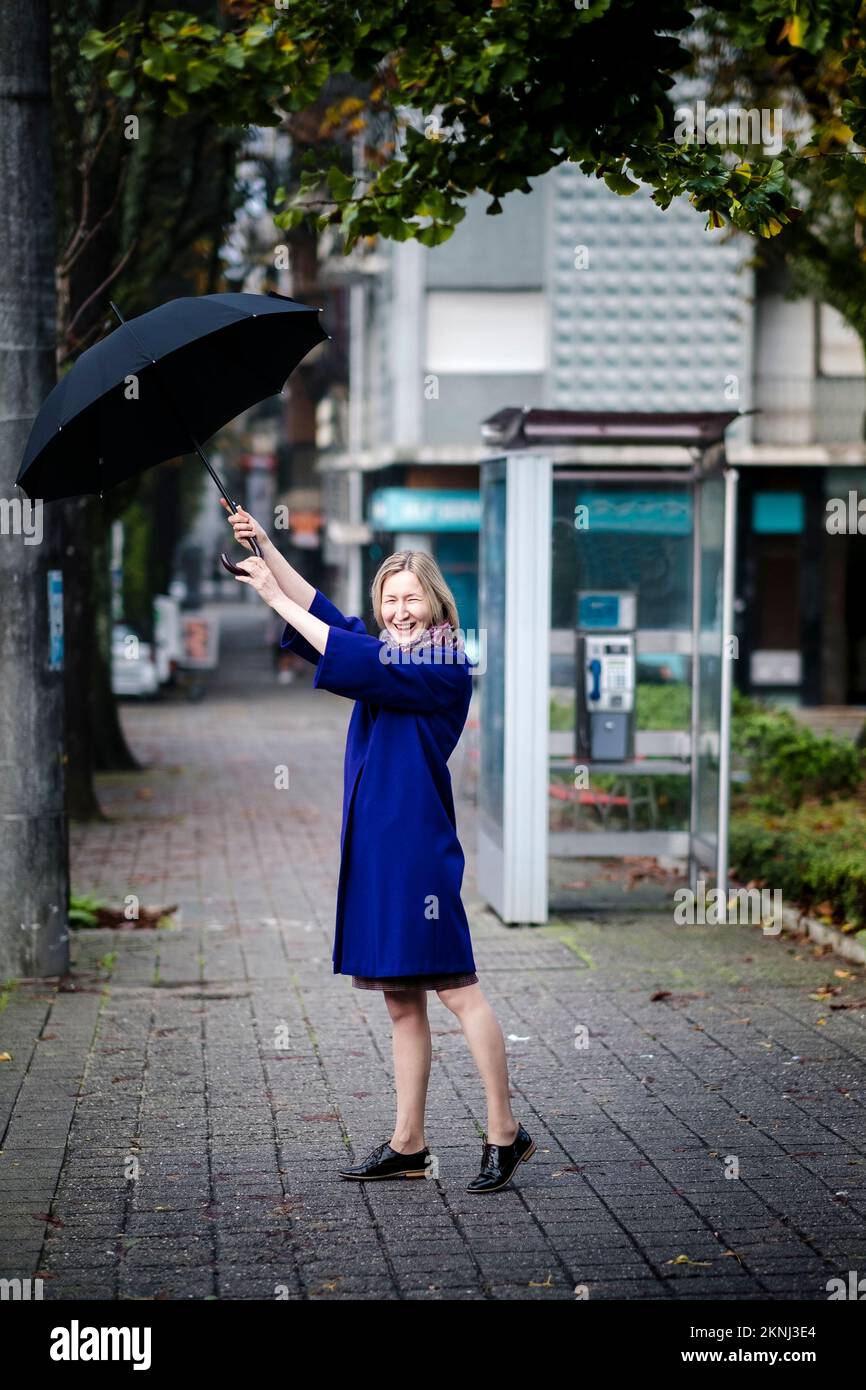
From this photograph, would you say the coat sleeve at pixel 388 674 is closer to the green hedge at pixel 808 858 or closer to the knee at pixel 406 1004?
the knee at pixel 406 1004

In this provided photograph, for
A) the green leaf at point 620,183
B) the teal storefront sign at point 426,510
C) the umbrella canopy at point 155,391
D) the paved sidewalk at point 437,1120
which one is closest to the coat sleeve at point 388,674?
the umbrella canopy at point 155,391

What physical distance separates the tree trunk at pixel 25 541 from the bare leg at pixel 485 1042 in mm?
3502

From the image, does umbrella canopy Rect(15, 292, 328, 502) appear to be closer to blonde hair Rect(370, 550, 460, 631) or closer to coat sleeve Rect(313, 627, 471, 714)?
blonde hair Rect(370, 550, 460, 631)

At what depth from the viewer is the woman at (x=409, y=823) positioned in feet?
17.3

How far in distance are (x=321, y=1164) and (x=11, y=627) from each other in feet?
11.7

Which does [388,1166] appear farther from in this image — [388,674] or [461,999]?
[388,674]

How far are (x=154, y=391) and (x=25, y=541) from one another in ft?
8.90

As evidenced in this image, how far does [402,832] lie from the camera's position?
209 inches

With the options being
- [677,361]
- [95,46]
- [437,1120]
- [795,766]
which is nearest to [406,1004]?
[437,1120]

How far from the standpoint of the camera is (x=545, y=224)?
28.1 meters

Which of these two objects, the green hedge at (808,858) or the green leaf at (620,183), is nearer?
the green leaf at (620,183)

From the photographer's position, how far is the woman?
5258 mm

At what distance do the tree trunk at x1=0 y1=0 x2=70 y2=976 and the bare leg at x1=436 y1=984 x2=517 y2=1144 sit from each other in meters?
3.50
